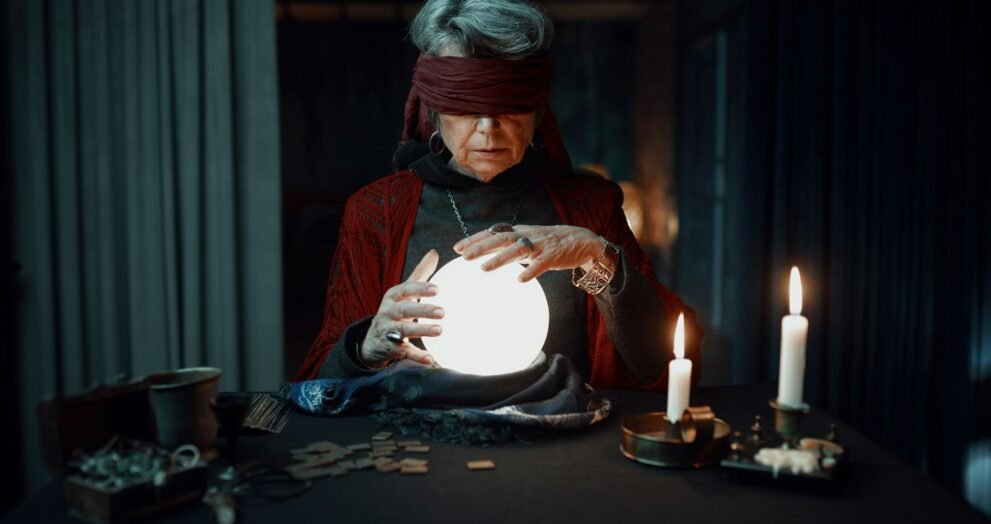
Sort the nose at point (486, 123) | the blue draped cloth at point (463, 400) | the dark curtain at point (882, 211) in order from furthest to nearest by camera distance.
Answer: the dark curtain at point (882, 211), the nose at point (486, 123), the blue draped cloth at point (463, 400)

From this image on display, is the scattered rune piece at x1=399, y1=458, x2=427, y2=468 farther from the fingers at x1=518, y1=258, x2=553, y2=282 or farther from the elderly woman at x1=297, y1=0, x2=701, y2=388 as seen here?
the fingers at x1=518, y1=258, x2=553, y2=282

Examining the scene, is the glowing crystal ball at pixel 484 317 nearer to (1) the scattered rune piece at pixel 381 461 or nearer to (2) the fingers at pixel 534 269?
(2) the fingers at pixel 534 269

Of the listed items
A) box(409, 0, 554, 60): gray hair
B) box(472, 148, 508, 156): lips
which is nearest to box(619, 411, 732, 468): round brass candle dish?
box(472, 148, 508, 156): lips

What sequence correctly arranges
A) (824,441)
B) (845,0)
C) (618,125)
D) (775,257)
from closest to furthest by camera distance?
1. (824,441)
2. (845,0)
3. (775,257)
4. (618,125)

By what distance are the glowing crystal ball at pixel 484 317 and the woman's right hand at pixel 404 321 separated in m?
0.03

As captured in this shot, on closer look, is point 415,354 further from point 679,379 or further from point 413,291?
point 679,379

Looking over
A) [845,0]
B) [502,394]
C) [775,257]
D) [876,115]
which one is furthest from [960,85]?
[502,394]

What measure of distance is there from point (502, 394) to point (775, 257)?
2.05 meters

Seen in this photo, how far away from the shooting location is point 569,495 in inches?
48.6

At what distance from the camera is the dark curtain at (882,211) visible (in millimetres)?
2809

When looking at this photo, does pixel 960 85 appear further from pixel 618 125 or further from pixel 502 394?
pixel 618 125

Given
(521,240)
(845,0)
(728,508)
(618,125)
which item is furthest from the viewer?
(618,125)

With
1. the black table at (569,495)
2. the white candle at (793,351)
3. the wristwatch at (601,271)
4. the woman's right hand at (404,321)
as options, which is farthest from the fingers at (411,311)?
the white candle at (793,351)

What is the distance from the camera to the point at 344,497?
1.23 metres
